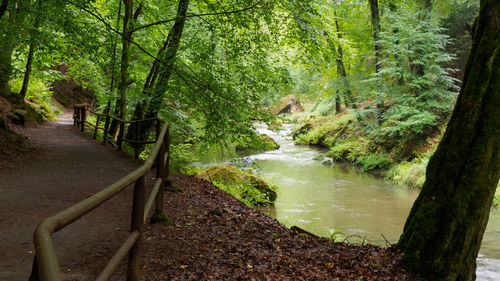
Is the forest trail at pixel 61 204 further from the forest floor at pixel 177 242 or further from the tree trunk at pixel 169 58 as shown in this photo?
the tree trunk at pixel 169 58

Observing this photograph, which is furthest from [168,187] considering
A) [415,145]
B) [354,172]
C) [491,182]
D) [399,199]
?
[415,145]

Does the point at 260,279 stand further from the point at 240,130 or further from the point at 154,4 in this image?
the point at 154,4

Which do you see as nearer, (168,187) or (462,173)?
(462,173)

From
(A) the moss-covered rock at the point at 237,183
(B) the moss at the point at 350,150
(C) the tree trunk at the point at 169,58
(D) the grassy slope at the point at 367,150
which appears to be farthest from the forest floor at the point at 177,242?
(B) the moss at the point at 350,150

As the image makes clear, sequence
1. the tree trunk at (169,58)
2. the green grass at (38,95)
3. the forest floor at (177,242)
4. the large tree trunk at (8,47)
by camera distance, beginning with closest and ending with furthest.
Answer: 1. the forest floor at (177,242)
2. the tree trunk at (169,58)
3. the large tree trunk at (8,47)
4. the green grass at (38,95)

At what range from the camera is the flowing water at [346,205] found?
8.16 m

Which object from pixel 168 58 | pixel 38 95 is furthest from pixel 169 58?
pixel 38 95

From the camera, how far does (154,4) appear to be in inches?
369

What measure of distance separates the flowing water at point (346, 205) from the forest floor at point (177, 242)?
1.24 metres

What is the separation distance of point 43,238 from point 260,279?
3033 mm

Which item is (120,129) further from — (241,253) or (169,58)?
(241,253)

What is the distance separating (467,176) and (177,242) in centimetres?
371

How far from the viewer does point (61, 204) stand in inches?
194

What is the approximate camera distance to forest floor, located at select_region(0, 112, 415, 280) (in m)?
3.48
